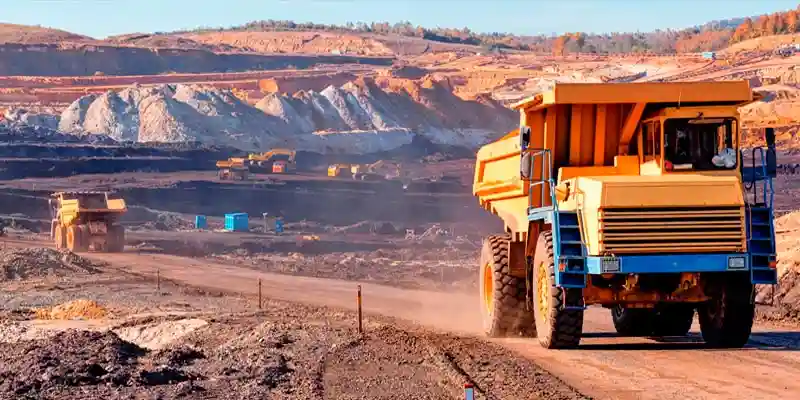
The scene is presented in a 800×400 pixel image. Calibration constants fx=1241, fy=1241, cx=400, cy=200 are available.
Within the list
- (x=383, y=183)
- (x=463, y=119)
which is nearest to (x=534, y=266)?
(x=383, y=183)

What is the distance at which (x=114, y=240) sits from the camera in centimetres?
4941

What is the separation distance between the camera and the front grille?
531 inches

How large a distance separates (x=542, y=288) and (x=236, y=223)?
46.4 meters

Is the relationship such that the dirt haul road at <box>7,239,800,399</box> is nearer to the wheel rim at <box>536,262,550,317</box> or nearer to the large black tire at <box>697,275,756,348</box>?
the large black tire at <box>697,275,756,348</box>

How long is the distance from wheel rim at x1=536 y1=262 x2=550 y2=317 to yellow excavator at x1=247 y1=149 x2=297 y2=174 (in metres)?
66.9

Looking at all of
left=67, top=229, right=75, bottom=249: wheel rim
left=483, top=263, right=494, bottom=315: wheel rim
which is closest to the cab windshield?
left=483, top=263, right=494, bottom=315: wheel rim

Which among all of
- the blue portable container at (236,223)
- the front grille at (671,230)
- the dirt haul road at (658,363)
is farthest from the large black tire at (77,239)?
the front grille at (671,230)

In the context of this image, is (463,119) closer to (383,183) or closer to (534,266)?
(383,183)

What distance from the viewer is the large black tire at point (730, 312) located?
14.3 metres

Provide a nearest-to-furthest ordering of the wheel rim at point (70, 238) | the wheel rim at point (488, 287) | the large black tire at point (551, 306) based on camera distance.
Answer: the large black tire at point (551, 306), the wheel rim at point (488, 287), the wheel rim at point (70, 238)

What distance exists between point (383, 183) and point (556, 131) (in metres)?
62.9

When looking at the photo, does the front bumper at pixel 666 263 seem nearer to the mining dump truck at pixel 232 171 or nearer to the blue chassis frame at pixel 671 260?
the blue chassis frame at pixel 671 260

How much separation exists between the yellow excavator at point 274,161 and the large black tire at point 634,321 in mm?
64734

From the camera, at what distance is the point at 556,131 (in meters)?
15.5
